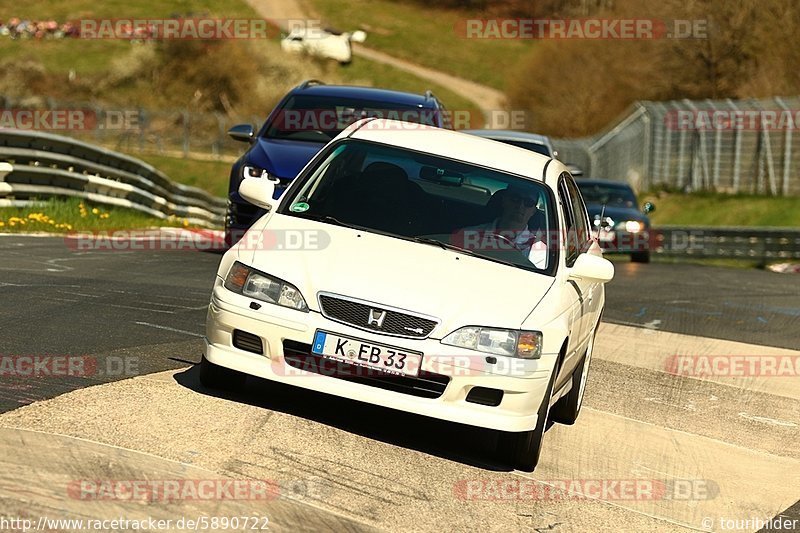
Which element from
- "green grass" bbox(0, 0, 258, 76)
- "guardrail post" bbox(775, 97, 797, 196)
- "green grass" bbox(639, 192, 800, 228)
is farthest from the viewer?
"green grass" bbox(0, 0, 258, 76)

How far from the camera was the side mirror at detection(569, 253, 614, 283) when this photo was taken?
7.98 metres

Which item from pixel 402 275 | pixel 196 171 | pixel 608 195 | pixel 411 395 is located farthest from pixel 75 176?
pixel 196 171

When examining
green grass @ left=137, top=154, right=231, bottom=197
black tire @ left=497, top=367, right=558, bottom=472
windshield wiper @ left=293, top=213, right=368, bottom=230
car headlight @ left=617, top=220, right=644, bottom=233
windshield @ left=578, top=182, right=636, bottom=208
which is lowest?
green grass @ left=137, top=154, right=231, bottom=197

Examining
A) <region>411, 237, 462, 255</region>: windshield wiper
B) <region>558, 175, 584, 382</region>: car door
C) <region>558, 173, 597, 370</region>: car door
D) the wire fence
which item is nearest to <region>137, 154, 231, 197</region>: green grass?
the wire fence

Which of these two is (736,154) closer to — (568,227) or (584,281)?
(568,227)

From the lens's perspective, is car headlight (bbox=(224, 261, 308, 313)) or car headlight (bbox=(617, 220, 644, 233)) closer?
car headlight (bbox=(224, 261, 308, 313))

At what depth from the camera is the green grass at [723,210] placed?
3572 cm

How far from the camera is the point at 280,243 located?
25.2ft

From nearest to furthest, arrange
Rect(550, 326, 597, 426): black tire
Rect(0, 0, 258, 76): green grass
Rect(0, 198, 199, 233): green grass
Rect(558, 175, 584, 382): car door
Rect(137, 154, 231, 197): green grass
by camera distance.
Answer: Rect(558, 175, 584, 382): car door → Rect(550, 326, 597, 426): black tire → Rect(0, 198, 199, 233): green grass → Rect(137, 154, 231, 197): green grass → Rect(0, 0, 258, 76): green grass

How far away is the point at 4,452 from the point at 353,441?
1.88 metres

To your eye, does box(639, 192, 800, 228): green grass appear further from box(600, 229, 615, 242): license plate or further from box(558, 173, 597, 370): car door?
box(558, 173, 597, 370): car door

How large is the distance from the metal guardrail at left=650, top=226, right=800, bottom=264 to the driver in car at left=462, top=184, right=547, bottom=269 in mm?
18963

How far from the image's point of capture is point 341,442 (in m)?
7.16

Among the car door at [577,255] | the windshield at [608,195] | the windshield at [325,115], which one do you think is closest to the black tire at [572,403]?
the car door at [577,255]
